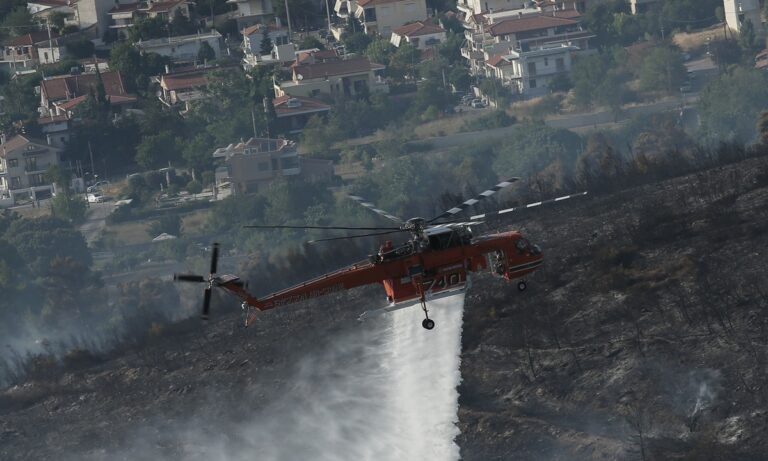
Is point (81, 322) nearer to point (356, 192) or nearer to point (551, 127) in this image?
point (356, 192)

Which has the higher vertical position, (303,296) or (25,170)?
(303,296)

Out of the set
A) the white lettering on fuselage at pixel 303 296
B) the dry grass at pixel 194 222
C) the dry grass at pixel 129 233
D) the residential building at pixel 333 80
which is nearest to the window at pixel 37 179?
the dry grass at pixel 129 233

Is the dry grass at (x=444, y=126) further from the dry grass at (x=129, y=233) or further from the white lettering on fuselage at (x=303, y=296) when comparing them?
the white lettering on fuselage at (x=303, y=296)

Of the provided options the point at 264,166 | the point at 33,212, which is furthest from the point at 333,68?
the point at 33,212

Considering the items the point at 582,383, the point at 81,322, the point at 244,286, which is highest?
the point at 244,286

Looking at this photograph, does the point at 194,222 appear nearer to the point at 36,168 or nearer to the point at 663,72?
the point at 36,168

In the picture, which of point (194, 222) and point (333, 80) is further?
point (333, 80)

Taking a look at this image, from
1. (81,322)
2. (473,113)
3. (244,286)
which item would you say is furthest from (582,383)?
(473,113)
